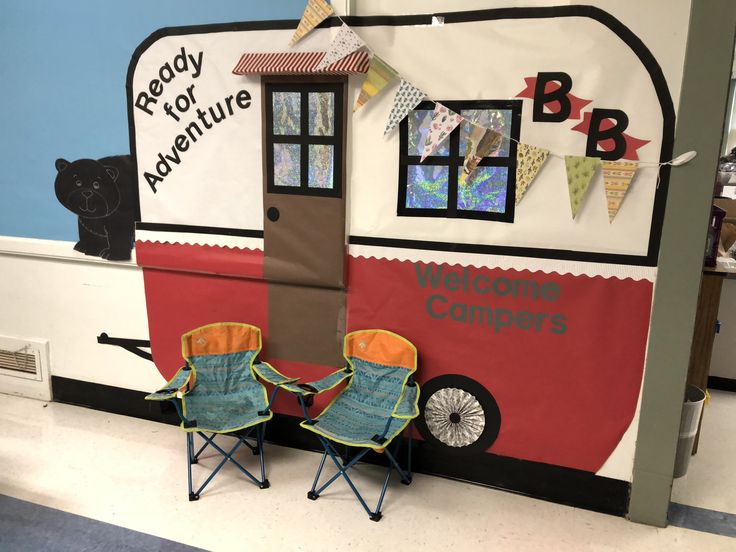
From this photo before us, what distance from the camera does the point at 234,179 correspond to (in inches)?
112

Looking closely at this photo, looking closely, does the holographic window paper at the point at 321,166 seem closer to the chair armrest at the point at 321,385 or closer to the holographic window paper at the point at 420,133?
the holographic window paper at the point at 420,133

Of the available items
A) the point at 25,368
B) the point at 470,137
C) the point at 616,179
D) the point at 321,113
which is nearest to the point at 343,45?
the point at 321,113

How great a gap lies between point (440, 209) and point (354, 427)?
1096 millimetres

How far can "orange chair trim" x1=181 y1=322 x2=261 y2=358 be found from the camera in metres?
2.94

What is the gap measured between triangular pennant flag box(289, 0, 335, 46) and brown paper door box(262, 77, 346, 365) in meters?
0.21

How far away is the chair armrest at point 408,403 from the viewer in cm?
248

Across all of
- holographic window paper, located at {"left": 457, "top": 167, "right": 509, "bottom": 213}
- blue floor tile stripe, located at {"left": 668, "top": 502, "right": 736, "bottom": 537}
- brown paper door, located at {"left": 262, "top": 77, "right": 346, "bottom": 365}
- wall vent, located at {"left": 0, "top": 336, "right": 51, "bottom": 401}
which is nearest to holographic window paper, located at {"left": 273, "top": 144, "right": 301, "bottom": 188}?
brown paper door, located at {"left": 262, "top": 77, "right": 346, "bottom": 365}

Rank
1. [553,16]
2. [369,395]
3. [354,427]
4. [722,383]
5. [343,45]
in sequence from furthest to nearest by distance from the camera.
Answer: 1. [722,383]
2. [369,395]
3. [354,427]
4. [343,45]
5. [553,16]

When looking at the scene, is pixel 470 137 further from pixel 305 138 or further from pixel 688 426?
→ pixel 688 426

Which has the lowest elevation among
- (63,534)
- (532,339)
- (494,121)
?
(63,534)

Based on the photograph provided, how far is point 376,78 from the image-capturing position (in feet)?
8.18

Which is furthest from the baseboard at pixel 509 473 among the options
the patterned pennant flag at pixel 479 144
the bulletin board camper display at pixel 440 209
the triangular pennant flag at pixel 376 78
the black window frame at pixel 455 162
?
the triangular pennant flag at pixel 376 78

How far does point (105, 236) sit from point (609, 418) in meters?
2.84

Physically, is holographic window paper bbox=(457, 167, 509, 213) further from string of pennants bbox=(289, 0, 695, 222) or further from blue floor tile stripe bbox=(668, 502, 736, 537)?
blue floor tile stripe bbox=(668, 502, 736, 537)
